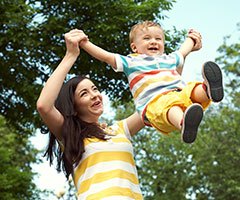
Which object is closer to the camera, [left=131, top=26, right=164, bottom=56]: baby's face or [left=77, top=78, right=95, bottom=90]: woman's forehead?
[left=77, top=78, right=95, bottom=90]: woman's forehead

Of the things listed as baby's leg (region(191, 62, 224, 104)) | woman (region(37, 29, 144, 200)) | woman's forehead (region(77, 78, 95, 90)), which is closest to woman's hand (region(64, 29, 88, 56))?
woman (region(37, 29, 144, 200))

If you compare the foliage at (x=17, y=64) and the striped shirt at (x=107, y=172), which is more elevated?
the foliage at (x=17, y=64)

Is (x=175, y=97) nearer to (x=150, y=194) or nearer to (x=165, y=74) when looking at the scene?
(x=165, y=74)

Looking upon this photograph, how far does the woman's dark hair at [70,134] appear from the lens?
376 centimetres

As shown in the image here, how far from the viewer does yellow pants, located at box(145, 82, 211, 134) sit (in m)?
3.86

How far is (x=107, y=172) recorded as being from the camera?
3.66m

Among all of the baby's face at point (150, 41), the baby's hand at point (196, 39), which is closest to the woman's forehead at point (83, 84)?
the baby's face at point (150, 41)

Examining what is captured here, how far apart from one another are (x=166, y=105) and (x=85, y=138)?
22.1 inches

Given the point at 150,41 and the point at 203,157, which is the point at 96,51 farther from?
the point at 203,157

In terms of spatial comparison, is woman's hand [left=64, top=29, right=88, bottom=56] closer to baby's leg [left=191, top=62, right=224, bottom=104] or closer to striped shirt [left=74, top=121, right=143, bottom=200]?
striped shirt [left=74, top=121, right=143, bottom=200]

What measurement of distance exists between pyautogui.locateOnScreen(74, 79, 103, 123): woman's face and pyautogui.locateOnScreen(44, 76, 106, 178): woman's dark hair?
0.03 metres

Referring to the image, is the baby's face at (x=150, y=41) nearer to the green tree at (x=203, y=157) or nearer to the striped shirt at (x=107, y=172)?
the striped shirt at (x=107, y=172)

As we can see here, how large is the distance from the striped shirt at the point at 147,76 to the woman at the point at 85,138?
220 mm

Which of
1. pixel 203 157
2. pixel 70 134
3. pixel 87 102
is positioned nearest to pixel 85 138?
pixel 70 134
